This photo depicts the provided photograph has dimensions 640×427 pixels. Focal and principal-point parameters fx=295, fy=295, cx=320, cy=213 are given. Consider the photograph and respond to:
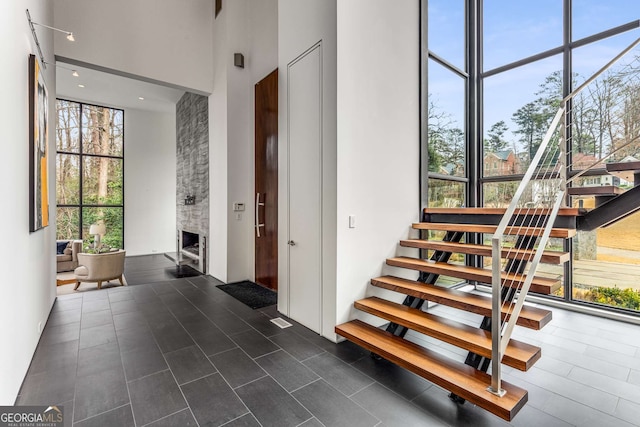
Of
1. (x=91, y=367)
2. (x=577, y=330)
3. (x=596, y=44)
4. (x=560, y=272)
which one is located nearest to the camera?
(x=91, y=367)

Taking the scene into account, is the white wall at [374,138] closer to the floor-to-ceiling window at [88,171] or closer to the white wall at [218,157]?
the white wall at [218,157]

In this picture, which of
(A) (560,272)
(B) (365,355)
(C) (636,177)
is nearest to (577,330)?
(A) (560,272)

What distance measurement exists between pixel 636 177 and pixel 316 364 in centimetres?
318

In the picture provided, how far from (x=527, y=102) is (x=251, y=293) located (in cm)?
501

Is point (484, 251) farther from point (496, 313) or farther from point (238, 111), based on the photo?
point (238, 111)

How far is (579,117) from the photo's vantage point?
3.93 meters

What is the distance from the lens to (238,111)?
506 centimetres

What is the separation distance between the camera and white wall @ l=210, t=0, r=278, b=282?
4961 millimetres

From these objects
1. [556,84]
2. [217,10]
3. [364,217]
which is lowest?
[364,217]

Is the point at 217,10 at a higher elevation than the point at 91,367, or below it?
higher

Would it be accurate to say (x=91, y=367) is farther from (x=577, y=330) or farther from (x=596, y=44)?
(x=596, y=44)

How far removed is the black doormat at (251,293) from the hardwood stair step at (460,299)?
1.70 metres

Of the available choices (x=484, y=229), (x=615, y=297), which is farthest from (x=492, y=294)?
(x=615, y=297)

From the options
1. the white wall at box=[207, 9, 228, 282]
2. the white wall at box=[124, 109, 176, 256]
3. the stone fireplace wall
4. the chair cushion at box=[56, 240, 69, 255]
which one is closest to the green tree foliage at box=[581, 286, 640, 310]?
the white wall at box=[207, 9, 228, 282]
